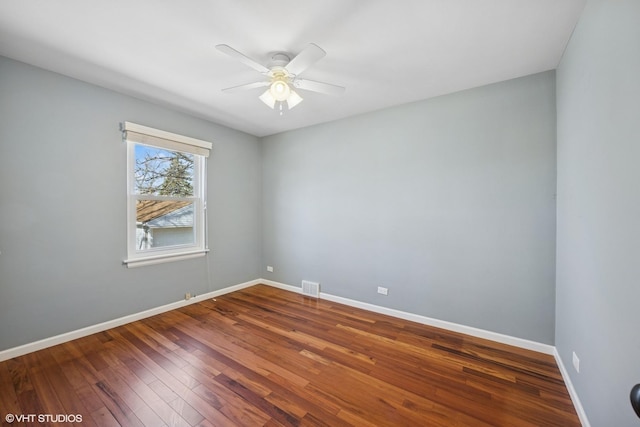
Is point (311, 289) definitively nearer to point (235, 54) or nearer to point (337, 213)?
point (337, 213)

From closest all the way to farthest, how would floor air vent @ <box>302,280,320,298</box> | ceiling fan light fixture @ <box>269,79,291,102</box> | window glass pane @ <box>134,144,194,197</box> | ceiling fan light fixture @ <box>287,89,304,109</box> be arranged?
ceiling fan light fixture @ <box>269,79,291,102</box> < ceiling fan light fixture @ <box>287,89,304,109</box> < window glass pane @ <box>134,144,194,197</box> < floor air vent @ <box>302,280,320,298</box>

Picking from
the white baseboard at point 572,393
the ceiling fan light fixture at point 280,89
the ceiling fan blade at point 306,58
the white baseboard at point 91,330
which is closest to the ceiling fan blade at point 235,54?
the ceiling fan light fixture at point 280,89

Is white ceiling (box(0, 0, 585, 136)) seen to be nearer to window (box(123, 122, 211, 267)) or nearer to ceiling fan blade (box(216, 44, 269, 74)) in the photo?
ceiling fan blade (box(216, 44, 269, 74))

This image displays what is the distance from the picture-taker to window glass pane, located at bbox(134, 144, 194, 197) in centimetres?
305

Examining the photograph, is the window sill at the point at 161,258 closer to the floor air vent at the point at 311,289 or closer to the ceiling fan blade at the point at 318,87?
the floor air vent at the point at 311,289

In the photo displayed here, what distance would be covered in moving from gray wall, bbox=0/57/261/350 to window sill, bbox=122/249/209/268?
0.07m

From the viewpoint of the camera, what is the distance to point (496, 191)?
2.53m

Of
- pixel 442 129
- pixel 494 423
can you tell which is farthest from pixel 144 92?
pixel 494 423

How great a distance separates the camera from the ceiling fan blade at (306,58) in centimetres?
166

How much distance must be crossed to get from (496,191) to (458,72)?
4.00 ft

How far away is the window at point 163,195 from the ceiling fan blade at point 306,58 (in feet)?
6.94

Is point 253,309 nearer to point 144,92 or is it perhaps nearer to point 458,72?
point 144,92

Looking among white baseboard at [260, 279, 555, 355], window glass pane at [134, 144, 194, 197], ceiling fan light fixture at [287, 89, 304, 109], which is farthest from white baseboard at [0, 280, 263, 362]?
ceiling fan light fixture at [287, 89, 304, 109]

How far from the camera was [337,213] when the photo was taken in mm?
3637
